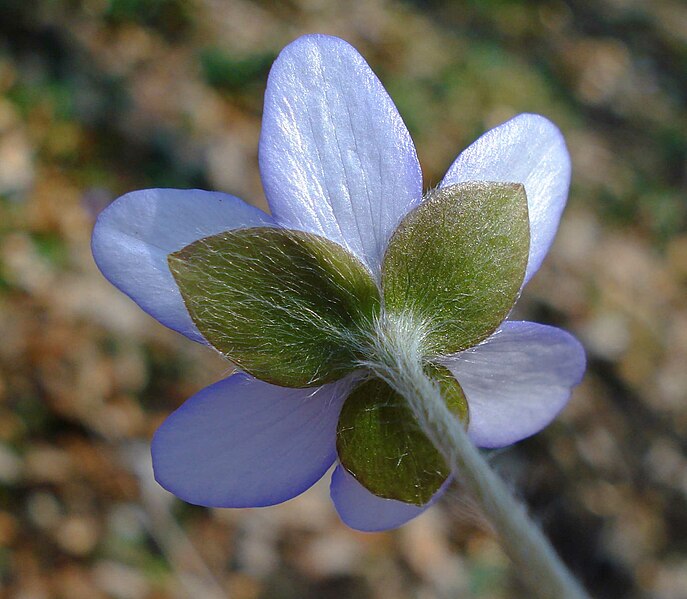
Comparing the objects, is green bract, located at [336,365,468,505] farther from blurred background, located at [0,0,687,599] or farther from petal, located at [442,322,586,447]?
blurred background, located at [0,0,687,599]

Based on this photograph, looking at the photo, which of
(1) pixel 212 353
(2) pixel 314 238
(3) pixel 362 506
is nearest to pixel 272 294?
(2) pixel 314 238

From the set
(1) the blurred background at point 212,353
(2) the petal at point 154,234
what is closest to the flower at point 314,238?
(2) the petal at point 154,234

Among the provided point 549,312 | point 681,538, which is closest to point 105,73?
point 549,312

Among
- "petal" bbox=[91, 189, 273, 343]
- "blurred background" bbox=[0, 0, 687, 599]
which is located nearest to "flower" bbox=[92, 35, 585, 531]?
"petal" bbox=[91, 189, 273, 343]

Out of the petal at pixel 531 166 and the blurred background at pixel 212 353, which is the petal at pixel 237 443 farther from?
the blurred background at pixel 212 353

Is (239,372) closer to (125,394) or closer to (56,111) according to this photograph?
(125,394)

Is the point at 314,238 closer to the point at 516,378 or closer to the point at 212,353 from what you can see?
the point at 516,378

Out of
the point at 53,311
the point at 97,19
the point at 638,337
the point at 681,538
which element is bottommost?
the point at 681,538
